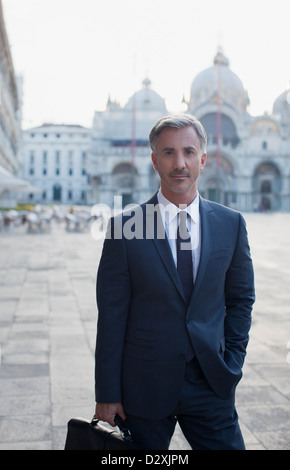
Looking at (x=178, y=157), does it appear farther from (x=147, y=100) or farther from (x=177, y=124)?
(x=147, y=100)

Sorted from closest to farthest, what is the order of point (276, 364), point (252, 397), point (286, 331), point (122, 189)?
point (252, 397) → point (276, 364) → point (286, 331) → point (122, 189)

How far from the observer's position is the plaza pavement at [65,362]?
3645mm

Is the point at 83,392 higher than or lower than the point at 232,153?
lower

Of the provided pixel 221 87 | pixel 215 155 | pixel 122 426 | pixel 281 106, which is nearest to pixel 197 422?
pixel 122 426

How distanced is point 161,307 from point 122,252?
0.95 feet

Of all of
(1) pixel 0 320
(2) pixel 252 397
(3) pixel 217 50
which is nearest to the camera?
(2) pixel 252 397

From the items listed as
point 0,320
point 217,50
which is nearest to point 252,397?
point 0,320

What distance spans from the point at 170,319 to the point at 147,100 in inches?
2727

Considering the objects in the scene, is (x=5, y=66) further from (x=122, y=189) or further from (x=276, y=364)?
(x=276, y=364)

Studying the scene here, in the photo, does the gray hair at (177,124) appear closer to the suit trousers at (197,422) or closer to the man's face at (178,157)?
the man's face at (178,157)

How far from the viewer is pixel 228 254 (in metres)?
2.29

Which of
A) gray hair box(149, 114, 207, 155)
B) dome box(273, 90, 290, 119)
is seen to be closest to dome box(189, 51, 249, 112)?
dome box(273, 90, 290, 119)

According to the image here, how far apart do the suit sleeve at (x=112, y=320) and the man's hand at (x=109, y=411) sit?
3 cm

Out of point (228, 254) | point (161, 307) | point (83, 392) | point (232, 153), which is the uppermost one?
point (232, 153)
